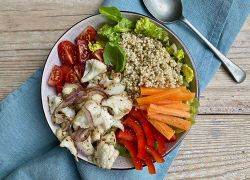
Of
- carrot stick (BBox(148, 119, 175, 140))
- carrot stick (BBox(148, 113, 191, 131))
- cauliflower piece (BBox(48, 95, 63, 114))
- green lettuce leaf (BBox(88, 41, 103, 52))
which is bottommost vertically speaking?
cauliflower piece (BBox(48, 95, 63, 114))

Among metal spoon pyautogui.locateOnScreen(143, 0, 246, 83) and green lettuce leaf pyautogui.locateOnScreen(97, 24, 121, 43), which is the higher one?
metal spoon pyautogui.locateOnScreen(143, 0, 246, 83)

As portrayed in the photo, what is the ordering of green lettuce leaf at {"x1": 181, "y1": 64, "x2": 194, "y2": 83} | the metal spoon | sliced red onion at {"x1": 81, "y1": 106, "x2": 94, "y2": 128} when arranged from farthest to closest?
the metal spoon < green lettuce leaf at {"x1": 181, "y1": 64, "x2": 194, "y2": 83} < sliced red onion at {"x1": 81, "y1": 106, "x2": 94, "y2": 128}

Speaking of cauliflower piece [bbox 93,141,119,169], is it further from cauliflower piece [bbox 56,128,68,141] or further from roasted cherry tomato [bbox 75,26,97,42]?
roasted cherry tomato [bbox 75,26,97,42]

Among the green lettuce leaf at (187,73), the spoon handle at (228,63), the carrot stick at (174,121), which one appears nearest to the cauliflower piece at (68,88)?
the carrot stick at (174,121)

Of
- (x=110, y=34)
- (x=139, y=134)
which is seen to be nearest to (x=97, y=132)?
(x=139, y=134)

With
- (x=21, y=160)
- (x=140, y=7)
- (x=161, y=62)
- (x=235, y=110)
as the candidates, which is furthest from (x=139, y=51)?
(x=21, y=160)

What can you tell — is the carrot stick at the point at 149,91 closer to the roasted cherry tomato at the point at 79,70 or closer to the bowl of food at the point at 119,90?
the bowl of food at the point at 119,90

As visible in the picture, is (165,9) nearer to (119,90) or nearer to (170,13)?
(170,13)

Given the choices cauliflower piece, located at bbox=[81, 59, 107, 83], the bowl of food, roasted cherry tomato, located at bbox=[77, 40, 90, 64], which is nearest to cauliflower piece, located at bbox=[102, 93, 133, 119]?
the bowl of food
